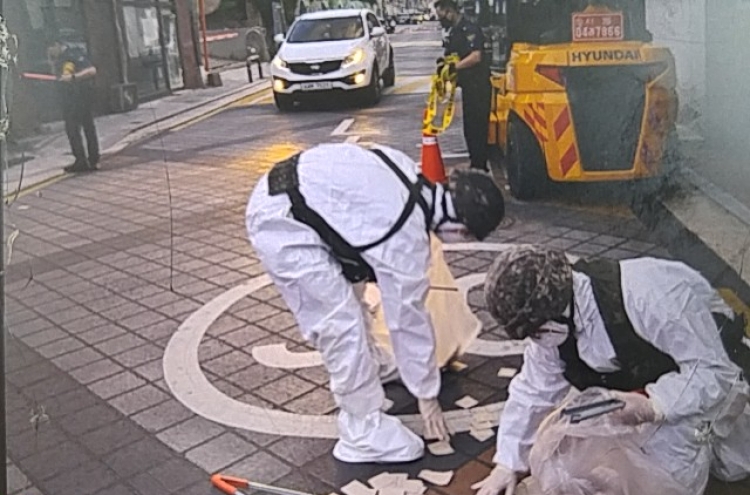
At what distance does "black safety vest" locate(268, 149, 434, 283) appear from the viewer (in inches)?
56.4

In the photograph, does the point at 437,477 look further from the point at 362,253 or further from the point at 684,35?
the point at 684,35

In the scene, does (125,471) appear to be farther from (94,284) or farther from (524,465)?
(524,465)

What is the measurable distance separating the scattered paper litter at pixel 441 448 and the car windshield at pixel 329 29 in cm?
76

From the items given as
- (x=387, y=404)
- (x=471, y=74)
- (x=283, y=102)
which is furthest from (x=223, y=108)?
(x=387, y=404)

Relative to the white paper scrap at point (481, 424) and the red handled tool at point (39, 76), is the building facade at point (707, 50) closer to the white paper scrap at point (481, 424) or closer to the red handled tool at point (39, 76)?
the white paper scrap at point (481, 424)

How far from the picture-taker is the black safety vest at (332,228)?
1.43m

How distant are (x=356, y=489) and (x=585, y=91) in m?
0.81

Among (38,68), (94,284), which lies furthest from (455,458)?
(38,68)

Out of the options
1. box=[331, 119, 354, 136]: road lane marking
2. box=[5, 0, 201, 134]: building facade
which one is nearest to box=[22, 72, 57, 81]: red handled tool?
box=[5, 0, 201, 134]: building facade

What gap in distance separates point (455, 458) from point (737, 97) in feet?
2.61

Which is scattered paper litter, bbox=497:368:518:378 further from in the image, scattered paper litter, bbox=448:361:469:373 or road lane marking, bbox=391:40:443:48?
road lane marking, bbox=391:40:443:48

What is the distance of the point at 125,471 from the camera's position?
164 centimetres

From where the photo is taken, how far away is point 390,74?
1.45m

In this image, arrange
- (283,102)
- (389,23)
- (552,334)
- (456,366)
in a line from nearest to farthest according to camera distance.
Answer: (552,334) → (389,23) → (283,102) → (456,366)
